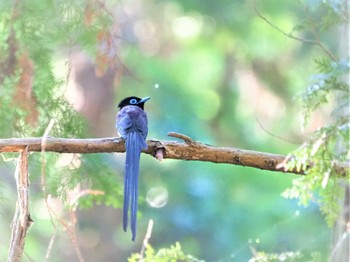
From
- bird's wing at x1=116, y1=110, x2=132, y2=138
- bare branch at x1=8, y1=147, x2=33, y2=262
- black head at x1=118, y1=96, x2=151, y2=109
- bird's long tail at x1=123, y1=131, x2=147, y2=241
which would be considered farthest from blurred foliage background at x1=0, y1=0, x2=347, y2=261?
bare branch at x1=8, y1=147, x2=33, y2=262

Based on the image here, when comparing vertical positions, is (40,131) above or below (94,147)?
above

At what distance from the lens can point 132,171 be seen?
2863 millimetres

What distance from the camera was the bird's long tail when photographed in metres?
2.63

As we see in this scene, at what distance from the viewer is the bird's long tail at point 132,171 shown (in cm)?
263

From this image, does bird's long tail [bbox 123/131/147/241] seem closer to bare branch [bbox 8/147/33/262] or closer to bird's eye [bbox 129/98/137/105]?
bare branch [bbox 8/147/33/262]

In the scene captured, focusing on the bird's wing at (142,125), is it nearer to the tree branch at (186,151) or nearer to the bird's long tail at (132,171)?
the bird's long tail at (132,171)

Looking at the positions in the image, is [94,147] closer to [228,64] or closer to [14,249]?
[14,249]

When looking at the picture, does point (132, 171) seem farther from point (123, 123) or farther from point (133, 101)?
point (133, 101)

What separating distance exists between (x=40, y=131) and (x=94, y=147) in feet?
1.92

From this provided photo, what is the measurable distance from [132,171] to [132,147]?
0.15m

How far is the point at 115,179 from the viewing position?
3.54 metres

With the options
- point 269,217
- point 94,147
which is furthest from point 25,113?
point 269,217

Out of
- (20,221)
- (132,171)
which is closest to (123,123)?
(132,171)

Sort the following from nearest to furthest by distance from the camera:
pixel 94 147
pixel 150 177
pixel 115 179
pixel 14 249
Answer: pixel 14 249 → pixel 94 147 → pixel 115 179 → pixel 150 177
